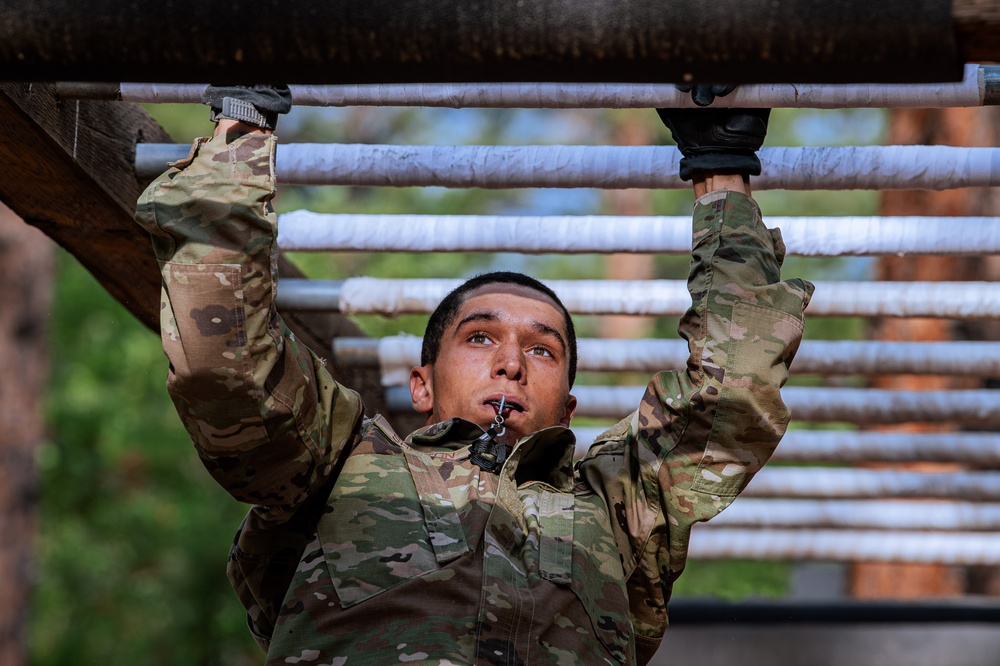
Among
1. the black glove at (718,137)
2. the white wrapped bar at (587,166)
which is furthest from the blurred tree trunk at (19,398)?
the black glove at (718,137)

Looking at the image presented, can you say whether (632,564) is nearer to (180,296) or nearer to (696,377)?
(696,377)

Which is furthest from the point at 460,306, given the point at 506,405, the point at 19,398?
the point at 19,398

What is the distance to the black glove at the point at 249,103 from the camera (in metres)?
2.49

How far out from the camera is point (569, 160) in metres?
3.27

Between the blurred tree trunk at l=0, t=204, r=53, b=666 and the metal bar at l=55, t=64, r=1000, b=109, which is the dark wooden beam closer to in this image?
the metal bar at l=55, t=64, r=1000, b=109

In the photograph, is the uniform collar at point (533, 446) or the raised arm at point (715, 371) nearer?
the raised arm at point (715, 371)

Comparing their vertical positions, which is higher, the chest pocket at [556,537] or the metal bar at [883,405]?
the chest pocket at [556,537]

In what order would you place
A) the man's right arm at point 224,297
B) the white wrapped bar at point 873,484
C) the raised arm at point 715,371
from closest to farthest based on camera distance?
the man's right arm at point 224,297
the raised arm at point 715,371
the white wrapped bar at point 873,484

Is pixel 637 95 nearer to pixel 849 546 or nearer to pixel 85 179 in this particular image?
pixel 85 179

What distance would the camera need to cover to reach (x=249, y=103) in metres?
2.50

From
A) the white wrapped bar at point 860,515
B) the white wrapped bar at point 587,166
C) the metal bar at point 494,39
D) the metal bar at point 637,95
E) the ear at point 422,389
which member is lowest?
the white wrapped bar at point 860,515

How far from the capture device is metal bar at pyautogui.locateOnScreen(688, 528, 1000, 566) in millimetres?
5441

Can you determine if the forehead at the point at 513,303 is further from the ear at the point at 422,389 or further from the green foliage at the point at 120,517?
the green foliage at the point at 120,517

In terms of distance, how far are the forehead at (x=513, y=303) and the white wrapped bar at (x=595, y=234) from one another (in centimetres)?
19
